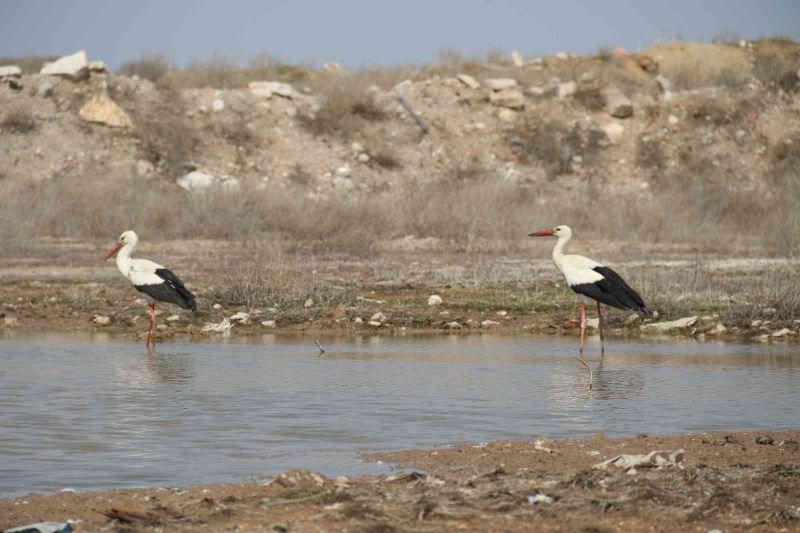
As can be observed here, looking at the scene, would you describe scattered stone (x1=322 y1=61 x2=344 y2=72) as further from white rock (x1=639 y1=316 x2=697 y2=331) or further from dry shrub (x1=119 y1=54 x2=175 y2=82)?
white rock (x1=639 y1=316 x2=697 y2=331)

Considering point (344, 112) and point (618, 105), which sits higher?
point (618, 105)

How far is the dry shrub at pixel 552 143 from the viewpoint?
35.0m

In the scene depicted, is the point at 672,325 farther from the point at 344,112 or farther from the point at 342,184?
the point at 344,112

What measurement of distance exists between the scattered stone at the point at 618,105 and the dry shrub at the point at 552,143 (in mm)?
1075

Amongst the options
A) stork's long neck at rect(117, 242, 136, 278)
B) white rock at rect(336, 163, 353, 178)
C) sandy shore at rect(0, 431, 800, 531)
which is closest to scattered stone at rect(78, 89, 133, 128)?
white rock at rect(336, 163, 353, 178)

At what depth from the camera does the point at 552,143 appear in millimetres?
35375

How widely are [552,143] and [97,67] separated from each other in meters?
12.6

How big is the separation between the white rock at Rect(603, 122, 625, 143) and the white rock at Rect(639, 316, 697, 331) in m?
22.2

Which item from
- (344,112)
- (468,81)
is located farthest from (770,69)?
(344,112)

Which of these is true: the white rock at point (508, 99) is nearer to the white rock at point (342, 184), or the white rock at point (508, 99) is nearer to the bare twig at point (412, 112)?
the bare twig at point (412, 112)

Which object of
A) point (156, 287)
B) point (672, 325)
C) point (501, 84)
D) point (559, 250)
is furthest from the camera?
point (501, 84)

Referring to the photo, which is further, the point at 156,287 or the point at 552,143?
the point at 552,143

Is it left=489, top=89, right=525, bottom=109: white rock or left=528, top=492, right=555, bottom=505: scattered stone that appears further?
left=489, top=89, right=525, bottom=109: white rock

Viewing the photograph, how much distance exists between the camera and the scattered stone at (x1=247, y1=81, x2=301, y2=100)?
119 feet
